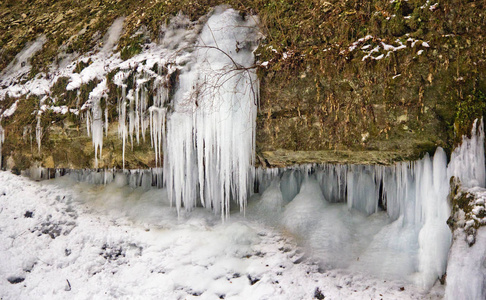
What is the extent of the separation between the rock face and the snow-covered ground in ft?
2.91

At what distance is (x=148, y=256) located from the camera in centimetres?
478

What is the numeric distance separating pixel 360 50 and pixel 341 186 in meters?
2.34

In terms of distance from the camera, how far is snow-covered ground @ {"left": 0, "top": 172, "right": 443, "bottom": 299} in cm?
398

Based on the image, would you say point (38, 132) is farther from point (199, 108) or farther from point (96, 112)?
point (199, 108)

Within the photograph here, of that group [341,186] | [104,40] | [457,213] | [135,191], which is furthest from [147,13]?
[457,213]

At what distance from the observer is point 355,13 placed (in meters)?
3.73

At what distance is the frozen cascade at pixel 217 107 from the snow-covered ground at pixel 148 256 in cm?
69

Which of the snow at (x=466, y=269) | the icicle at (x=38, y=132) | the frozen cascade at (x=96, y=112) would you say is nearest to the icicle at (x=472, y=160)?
the snow at (x=466, y=269)

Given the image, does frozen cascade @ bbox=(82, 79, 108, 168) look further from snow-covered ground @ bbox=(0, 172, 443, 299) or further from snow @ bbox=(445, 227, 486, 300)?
snow @ bbox=(445, 227, 486, 300)

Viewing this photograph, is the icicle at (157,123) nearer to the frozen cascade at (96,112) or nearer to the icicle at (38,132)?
the frozen cascade at (96,112)

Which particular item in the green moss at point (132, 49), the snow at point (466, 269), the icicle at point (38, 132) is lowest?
the snow at point (466, 269)

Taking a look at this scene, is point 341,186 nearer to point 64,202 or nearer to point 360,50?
point 360,50

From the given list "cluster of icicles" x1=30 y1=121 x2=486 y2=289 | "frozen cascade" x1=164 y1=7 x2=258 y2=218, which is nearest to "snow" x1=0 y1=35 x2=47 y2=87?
"cluster of icicles" x1=30 y1=121 x2=486 y2=289

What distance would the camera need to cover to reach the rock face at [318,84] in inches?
132
